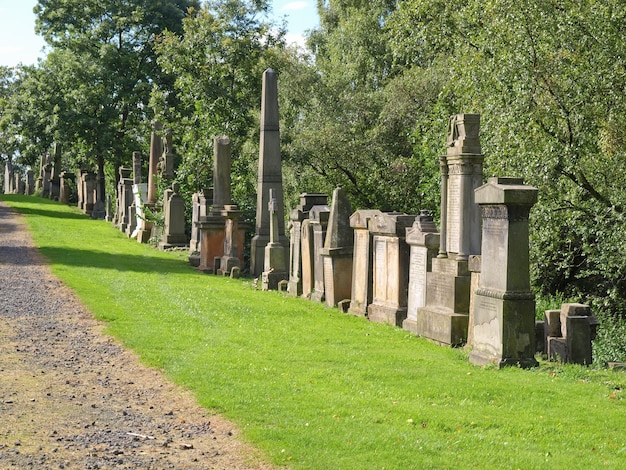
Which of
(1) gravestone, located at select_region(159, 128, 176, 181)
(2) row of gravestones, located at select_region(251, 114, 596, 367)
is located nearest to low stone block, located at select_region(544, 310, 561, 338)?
(2) row of gravestones, located at select_region(251, 114, 596, 367)

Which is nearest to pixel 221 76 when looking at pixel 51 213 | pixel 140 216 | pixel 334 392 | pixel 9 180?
pixel 140 216

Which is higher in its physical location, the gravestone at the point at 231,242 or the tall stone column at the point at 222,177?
the tall stone column at the point at 222,177

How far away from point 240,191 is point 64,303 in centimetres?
1588

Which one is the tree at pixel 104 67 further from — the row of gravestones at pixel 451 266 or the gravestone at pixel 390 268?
the gravestone at pixel 390 268

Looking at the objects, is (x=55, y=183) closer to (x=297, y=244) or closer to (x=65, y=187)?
(x=65, y=187)

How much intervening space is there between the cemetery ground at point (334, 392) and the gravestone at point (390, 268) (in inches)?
14.1

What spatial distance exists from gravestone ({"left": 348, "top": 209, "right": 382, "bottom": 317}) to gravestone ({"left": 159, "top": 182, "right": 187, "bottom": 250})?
12.1m

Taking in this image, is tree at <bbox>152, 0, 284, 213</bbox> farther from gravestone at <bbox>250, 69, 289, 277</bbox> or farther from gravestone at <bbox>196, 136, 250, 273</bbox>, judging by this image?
gravestone at <bbox>250, 69, 289, 277</bbox>

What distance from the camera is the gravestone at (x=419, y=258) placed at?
12859mm

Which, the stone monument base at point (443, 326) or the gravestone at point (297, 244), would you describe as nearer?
the stone monument base at point (443, 326)

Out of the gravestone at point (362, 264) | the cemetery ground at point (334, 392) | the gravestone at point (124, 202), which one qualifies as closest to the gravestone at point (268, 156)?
the gravestone at point (362, 264)

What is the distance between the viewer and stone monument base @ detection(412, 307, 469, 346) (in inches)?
463

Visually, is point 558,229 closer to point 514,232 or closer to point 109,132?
point 514,232

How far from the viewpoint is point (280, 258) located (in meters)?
18.8
